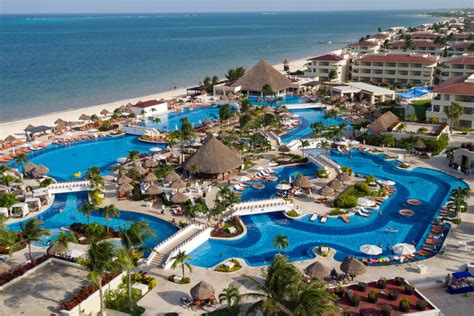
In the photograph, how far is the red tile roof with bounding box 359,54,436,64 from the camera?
282ft

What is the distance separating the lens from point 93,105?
83.9m

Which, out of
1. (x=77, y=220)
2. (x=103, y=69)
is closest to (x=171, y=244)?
(x=77, y=220)

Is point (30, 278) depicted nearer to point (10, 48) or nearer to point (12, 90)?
point (12, 90)

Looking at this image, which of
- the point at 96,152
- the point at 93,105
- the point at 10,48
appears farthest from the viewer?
the point at 10,48

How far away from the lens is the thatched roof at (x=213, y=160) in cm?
4322

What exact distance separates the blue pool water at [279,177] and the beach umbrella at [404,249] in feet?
42.3

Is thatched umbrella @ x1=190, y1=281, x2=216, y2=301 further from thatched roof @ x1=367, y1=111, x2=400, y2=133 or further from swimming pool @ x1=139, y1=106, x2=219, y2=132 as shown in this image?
swimming pool @ x1=139, y1=106, x2=219, y2=132

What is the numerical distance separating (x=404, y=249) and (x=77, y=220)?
78.6 ft

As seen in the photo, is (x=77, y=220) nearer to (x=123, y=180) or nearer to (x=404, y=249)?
(x=123, y=180)

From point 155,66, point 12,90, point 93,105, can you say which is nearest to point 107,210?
point 93,105

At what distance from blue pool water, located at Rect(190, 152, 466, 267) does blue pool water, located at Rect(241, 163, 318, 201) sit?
364 cm

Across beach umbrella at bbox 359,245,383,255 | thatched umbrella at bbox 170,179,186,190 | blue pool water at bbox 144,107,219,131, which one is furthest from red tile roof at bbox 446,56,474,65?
beach umbrella at bbox 359,245,383,255

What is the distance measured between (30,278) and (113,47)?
178m

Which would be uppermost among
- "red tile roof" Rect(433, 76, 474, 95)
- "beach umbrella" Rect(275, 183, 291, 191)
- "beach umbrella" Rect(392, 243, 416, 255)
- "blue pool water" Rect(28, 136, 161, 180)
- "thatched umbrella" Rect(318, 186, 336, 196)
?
"red tile roof" Rect(433, 76, 474, 95)
